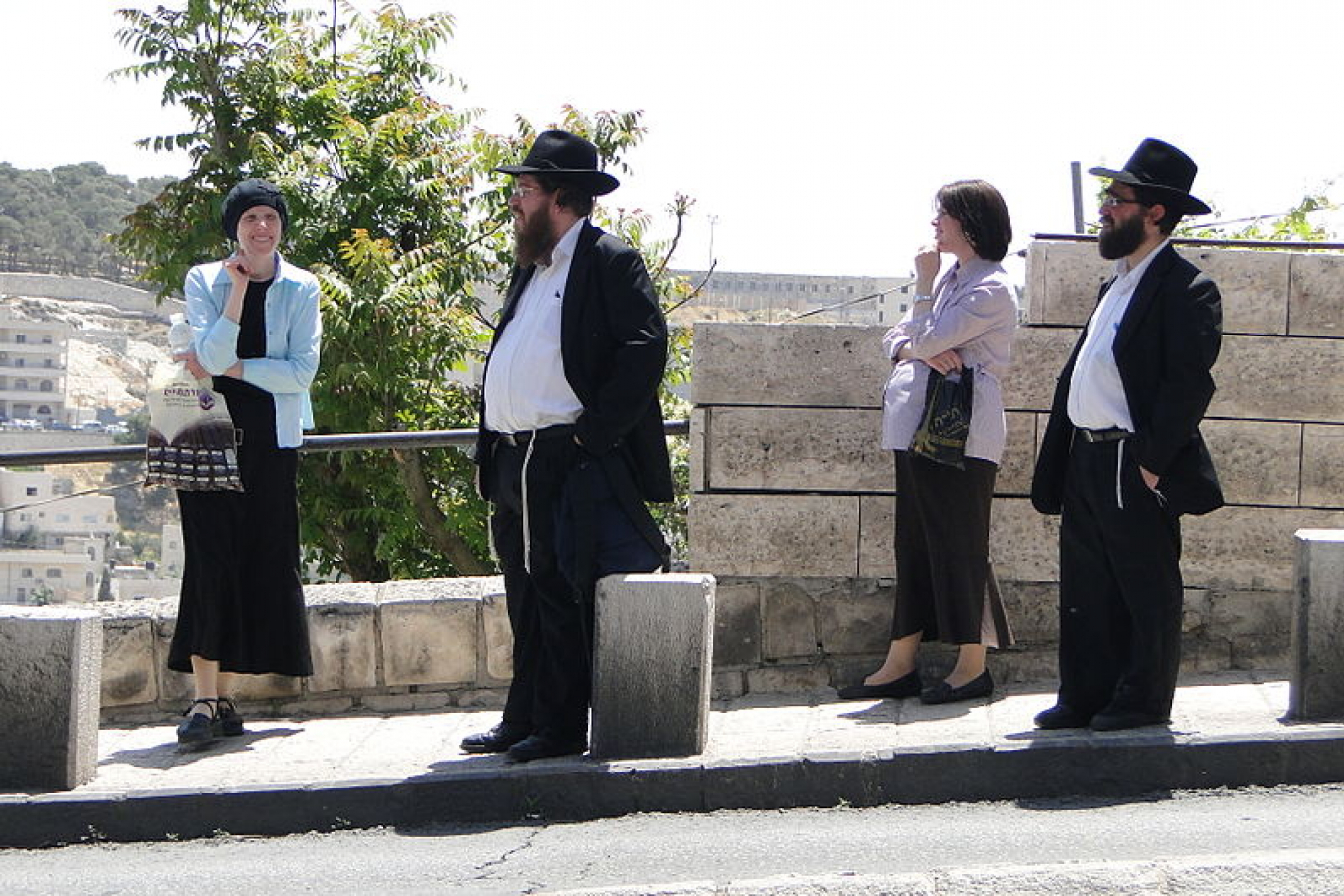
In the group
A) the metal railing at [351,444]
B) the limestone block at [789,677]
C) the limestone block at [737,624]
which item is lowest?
the limestone block at [789,677]

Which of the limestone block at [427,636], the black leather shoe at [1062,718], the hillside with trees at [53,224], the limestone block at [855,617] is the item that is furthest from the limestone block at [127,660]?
the hillside with trees at [53,224]

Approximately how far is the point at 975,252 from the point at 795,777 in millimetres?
2163

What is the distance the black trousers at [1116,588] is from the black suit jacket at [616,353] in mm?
1456

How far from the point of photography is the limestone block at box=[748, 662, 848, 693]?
7383 millimetres

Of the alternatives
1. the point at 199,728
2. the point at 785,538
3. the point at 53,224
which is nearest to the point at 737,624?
the point at 785,538

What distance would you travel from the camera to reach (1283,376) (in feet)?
23.6

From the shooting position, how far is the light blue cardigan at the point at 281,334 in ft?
21.9

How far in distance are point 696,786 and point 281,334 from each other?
244 cm

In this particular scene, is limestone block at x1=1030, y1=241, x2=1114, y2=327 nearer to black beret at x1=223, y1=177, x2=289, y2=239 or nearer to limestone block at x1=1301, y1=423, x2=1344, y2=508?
limestone block at x1=1301, y1=423, x2=1344, y2=508

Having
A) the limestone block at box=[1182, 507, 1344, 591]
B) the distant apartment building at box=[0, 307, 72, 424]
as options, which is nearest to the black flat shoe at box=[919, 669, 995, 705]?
the limestone block at box=[1182, 507, 1344, 591]

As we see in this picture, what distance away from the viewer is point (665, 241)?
15875mm

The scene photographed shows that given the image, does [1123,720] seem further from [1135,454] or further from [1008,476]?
[1008,476]

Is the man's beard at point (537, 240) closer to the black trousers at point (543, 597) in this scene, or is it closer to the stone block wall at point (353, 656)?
the black trousers at point (543, 597)

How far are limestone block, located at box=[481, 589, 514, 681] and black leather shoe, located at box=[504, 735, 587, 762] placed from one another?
1.25 metres
